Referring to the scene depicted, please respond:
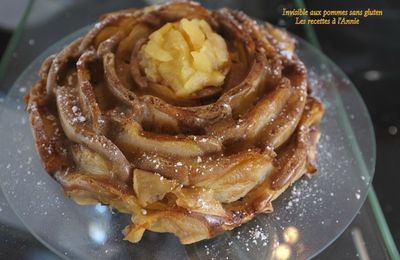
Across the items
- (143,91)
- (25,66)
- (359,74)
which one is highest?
(143,91)

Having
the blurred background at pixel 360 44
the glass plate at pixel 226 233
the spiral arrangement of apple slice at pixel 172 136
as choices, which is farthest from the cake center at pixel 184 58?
the blurred background at pixel 360 44

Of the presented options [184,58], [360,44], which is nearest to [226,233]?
[184,58]

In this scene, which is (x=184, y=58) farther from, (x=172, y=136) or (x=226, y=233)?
(x=226, y=233)

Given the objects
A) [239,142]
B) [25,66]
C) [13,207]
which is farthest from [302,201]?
[25,66]

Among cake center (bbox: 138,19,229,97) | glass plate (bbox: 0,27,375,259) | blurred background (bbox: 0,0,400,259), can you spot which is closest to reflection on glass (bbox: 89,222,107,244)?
glass plate (bbox: 0,27,375,259)

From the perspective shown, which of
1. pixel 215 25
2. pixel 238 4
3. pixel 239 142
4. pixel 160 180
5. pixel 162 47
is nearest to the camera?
pixel 160 180

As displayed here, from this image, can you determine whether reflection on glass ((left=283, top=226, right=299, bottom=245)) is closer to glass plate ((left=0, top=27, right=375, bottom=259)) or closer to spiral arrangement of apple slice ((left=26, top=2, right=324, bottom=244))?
glass plate ((left=0, top=27, right=375, bottom=259))

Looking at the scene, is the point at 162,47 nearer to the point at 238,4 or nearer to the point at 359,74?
the point at 238,4
